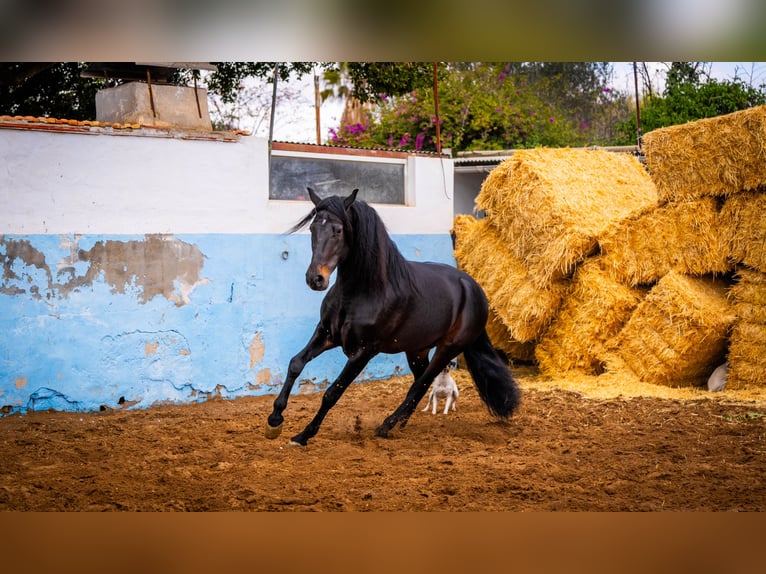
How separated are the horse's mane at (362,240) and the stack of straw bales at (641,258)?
2.35 m

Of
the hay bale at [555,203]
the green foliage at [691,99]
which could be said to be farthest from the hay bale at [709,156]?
the green foliage at [691,99]

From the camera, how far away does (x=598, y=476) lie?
14.0 ft

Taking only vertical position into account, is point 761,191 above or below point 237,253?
above

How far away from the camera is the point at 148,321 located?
231 inches

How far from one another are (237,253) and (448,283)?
188cm

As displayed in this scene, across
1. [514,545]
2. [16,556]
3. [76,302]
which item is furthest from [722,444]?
[76,302]

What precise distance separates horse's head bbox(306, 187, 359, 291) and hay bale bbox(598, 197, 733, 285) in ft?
9.57

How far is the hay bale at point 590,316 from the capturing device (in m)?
6.52

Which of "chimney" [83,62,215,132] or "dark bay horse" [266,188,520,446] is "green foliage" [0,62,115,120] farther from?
"dark bay horse" [266,188,520,446]

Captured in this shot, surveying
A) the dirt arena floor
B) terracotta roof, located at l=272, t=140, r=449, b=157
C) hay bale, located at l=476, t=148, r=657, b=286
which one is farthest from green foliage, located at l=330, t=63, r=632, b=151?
the dirt arena floor

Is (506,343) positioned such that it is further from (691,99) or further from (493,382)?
(691,99)

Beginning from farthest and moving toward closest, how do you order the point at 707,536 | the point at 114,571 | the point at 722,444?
the point at 722,444 < the point at 707,536 < the point at 114,571

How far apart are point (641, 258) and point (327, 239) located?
323 centimetres
